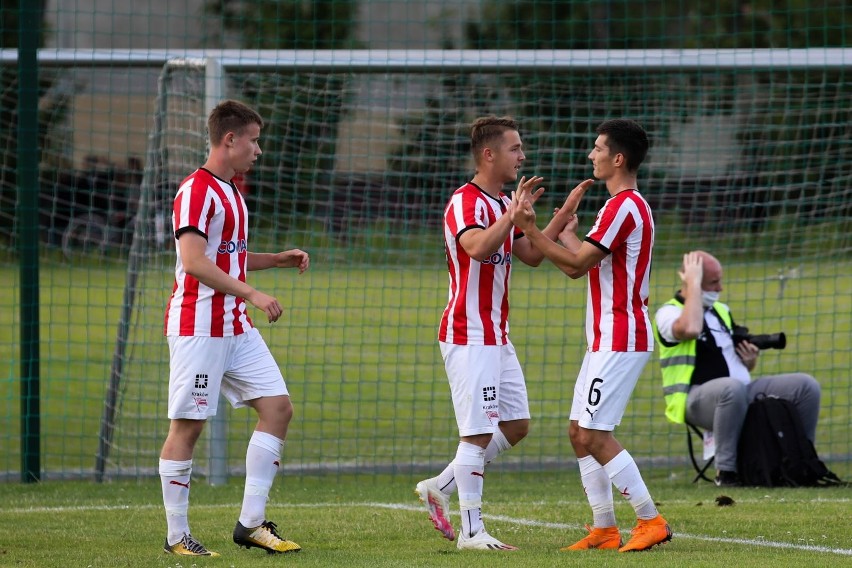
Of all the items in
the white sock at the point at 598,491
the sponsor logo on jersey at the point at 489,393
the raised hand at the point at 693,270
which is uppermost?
the raised hand at the point at 693,270

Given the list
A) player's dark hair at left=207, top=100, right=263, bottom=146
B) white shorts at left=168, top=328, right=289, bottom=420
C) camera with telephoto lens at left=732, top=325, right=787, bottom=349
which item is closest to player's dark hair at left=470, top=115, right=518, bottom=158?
player's dark hair at left=207, top=100, right=263, bottom=146

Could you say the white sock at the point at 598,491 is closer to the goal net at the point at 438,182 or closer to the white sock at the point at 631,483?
the white sock at the point at 631,483

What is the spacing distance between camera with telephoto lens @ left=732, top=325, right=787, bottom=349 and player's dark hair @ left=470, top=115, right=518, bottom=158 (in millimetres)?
3286

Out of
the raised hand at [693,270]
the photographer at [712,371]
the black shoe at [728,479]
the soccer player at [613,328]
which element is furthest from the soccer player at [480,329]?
the black shoe at [728,479]

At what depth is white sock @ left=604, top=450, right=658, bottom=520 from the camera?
582 cm

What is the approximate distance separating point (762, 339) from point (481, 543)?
3558 mm

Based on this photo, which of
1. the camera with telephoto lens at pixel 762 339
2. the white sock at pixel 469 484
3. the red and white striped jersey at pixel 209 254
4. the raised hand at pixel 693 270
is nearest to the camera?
the red and white striped jersey at pixel 209 254

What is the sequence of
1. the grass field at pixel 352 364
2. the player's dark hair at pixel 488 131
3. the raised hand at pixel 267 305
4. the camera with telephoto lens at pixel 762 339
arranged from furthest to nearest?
the grass field at pixel 352 364, the camera with telephoto lens at pixel 762 339, the player's dark hair at pixel 488 131, the raised hand at pixel 267 305

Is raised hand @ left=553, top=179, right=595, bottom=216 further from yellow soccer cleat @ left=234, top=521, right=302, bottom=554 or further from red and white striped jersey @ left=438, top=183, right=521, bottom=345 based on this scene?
yellow soccer cleat @ left=234, top=521, right=302, bottom=554

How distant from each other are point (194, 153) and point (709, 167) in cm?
421

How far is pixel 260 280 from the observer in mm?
12023

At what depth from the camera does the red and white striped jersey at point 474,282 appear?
233 inches

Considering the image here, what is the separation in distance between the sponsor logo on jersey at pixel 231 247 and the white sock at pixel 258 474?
83cm

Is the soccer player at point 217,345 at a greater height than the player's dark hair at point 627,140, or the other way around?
the player's dark hair at point 627,140
